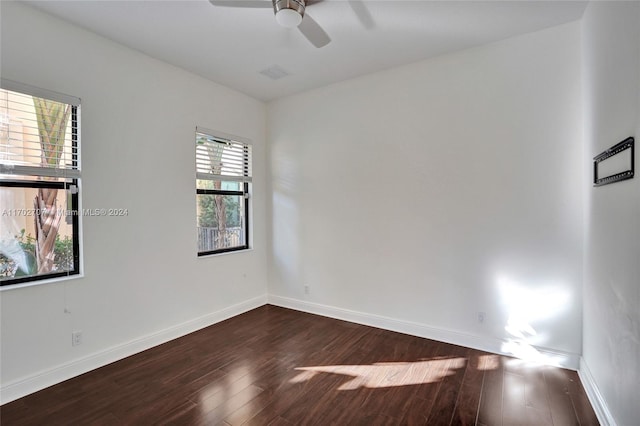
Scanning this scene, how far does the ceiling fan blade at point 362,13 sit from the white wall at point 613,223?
152 centimetres

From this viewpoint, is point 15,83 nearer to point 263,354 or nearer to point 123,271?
point 123,271

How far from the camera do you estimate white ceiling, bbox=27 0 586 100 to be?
2.38m

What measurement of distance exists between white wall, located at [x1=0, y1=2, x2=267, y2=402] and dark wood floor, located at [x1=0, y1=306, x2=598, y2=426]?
0.84 feet

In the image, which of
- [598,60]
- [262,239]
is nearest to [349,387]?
[262,239]

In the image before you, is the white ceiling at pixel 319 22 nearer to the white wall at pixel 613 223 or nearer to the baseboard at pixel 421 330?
the white wall at pixel 613 223

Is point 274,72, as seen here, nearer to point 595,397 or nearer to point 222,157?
point 222,157

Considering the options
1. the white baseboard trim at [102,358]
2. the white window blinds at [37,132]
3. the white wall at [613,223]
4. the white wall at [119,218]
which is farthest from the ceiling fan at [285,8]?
the white baseboard trim at [102,358]

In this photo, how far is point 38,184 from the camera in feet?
8.02

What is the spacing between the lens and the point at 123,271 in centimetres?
293

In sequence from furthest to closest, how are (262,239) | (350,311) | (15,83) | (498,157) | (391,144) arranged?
(262,239), (350,311), (391,144), (498,157), (15,83)

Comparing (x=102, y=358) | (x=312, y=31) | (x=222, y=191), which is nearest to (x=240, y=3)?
(x=312, y=31)

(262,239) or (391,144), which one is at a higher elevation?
(391,144)

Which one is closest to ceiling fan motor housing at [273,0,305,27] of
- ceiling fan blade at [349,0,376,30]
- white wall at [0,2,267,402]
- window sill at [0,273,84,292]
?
ceiling fan blade at [349,0,376,30]

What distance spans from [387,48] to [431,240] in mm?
1940
